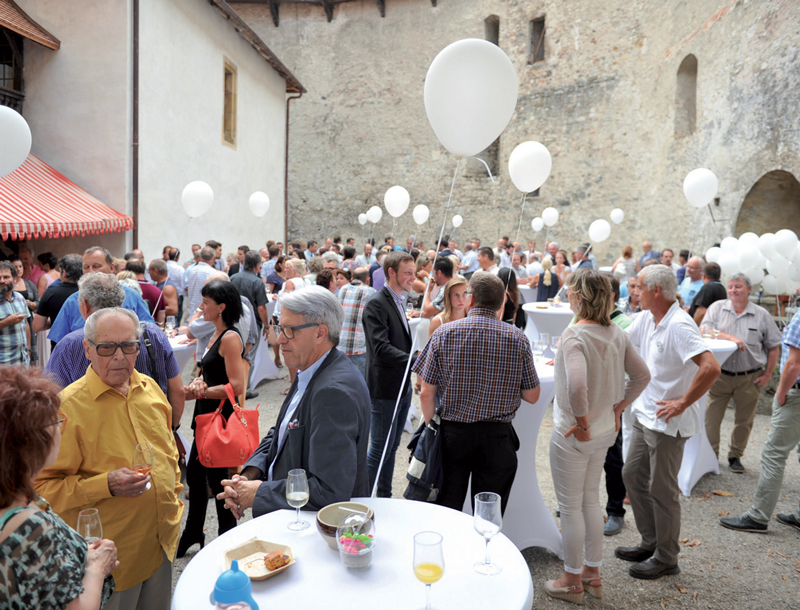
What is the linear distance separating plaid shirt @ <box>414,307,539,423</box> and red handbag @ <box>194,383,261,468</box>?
0.99 m

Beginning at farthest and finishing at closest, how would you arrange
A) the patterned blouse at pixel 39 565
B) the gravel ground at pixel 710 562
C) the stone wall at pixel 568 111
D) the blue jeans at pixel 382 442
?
1. the stone wall at pixel 568 111
2. the blue jeans at pixel 382 442
3. the gravel ground at pixel 710 562
4. the patterned blouse at pixel 39 565

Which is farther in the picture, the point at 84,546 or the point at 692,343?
the point at 692,343

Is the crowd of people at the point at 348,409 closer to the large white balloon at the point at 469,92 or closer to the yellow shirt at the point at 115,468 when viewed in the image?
the yellow shirt at the point at 115,468

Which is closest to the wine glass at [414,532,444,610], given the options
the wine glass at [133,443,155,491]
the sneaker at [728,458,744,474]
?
the wine glass at [133,443,155,491]

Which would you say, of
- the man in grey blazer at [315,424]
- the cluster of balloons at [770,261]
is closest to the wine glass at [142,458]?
the man in grey blazer at [315,424]

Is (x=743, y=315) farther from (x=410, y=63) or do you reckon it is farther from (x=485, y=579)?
(x=410, y=63)

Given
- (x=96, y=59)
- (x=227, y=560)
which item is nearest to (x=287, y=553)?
(x=227, y=560)

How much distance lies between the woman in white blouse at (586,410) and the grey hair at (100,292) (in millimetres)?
2396

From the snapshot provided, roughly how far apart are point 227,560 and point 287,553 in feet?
0.61

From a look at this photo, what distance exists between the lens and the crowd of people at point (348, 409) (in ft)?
4.97

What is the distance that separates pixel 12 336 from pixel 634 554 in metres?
4.93

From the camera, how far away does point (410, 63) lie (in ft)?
63.5

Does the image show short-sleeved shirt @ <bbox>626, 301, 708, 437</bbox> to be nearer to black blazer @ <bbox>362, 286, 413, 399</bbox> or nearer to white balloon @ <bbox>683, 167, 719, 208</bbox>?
black blazer @ <bbox>362, 286, 413, 399</bbox>

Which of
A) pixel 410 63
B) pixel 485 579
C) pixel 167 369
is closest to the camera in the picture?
pixel 485 579
